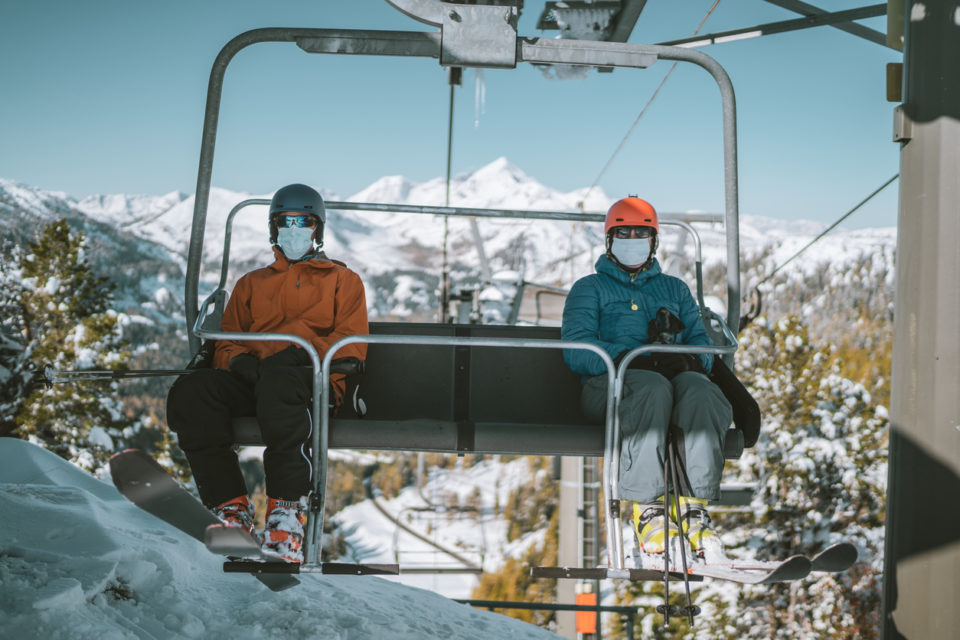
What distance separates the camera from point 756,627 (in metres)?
27.8

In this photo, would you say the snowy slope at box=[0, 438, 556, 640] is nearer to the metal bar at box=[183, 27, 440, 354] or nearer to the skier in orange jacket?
the skier in orange jacket

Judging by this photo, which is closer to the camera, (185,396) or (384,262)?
(185,396)

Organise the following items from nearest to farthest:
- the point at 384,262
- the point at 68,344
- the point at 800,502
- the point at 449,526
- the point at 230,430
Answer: the point at 230,430, the point at 68,344, the point at 800,502, the point at 449,526, the point at 384,262

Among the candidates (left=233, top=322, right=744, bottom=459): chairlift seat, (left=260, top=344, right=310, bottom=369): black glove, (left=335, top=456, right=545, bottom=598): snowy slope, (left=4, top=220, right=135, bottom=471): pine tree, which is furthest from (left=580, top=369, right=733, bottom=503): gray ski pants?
(left=335, top=456, right=545, bottom=598): snowy slope

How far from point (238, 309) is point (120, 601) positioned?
1.32 metres

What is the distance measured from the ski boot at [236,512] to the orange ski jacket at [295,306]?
58 centimetres

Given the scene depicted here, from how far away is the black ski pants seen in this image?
3068 millimetres

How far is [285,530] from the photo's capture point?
299cm

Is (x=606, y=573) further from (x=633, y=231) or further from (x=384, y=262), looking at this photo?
(x=384, y=262)

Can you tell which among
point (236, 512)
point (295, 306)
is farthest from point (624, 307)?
point (236, 512)

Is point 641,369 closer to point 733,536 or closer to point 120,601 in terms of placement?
point 120,601

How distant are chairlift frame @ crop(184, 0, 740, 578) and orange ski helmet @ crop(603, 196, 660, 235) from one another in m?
0.33

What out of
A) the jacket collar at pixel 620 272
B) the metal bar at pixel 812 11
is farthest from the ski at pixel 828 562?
the metal bar at pixel 812 11

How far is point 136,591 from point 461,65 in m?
2.66
